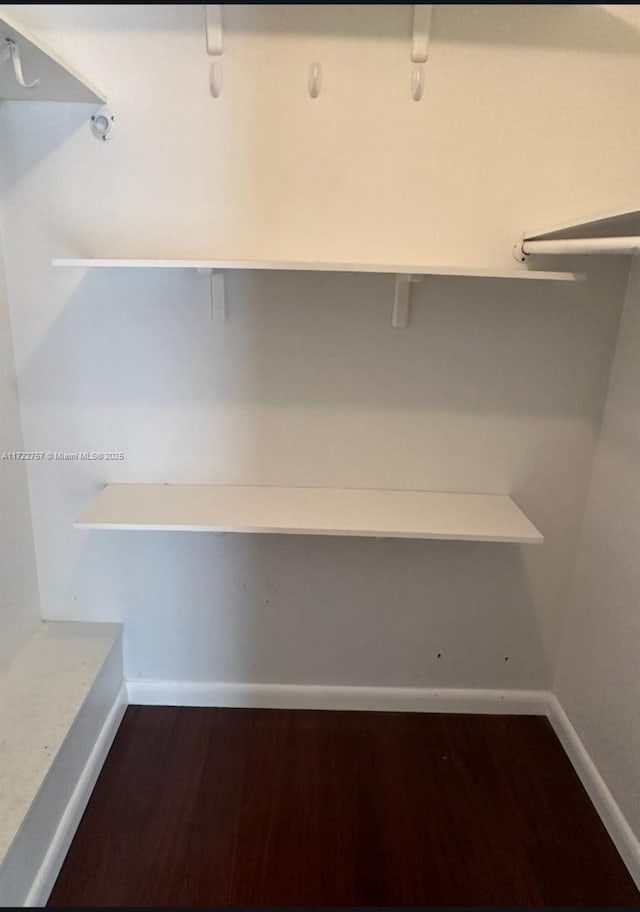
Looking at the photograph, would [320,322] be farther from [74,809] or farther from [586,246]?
[74,809]

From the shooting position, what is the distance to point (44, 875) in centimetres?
136

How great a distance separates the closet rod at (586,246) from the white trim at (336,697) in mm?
1333

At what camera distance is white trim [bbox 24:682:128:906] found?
53.1 inches

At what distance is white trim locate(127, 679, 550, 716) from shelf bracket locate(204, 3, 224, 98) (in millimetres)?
1656

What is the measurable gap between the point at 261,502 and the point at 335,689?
2.32ft

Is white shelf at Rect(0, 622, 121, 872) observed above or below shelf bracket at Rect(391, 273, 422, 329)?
below

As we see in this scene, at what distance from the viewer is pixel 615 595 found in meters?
1.61

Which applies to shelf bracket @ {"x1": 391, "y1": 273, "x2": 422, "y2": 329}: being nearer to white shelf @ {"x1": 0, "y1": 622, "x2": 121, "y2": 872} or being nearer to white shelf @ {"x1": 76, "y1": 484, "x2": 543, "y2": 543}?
white shelf @ {"x1": 76, "y1": 484, "x2": 543, "y2": 543}

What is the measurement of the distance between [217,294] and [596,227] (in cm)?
90

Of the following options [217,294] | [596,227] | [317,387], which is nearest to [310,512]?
[317,387]

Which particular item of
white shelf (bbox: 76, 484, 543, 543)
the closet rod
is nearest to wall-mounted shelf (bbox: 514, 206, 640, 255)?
the closet rod

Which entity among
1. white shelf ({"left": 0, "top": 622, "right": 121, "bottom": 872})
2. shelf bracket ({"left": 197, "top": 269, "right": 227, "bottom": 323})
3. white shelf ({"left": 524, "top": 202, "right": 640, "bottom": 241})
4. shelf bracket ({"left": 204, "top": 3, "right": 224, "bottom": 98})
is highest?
shelf bracket ({"left": 204, "top": 3, "right": 224, "bottom": 98})

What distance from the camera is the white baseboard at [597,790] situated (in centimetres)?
148

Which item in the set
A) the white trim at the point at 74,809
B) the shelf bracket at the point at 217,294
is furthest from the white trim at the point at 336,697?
the shelf bracket at the point at 217,294
